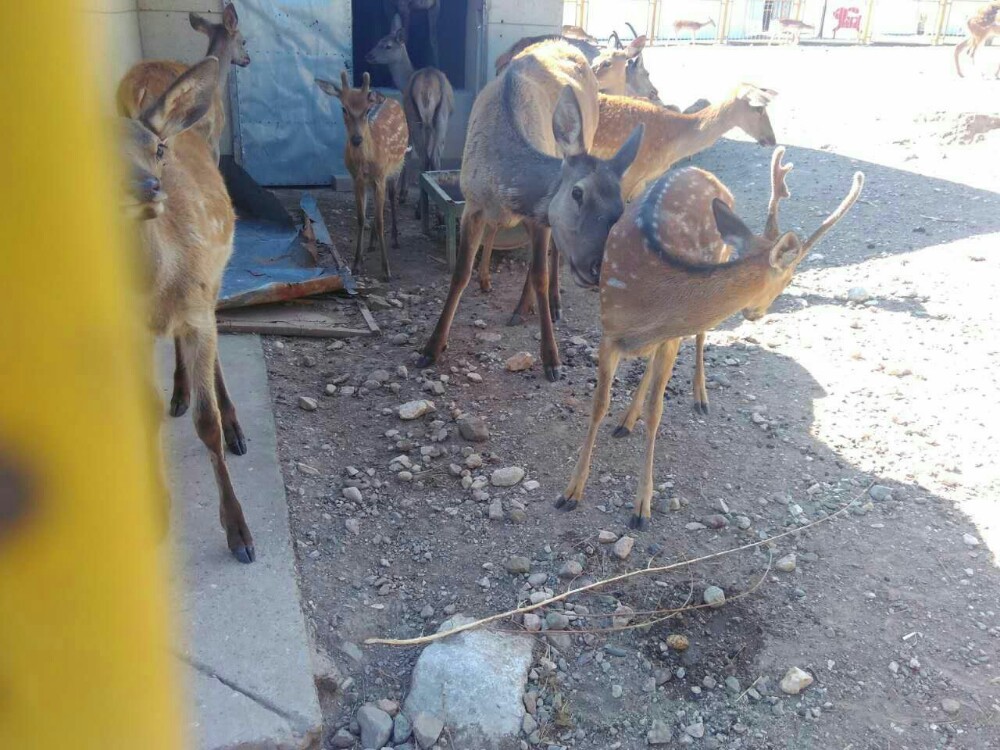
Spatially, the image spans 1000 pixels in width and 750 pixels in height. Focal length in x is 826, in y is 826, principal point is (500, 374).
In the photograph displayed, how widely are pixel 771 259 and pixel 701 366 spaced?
63.1 inches

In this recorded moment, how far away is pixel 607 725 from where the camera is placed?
2.79 m

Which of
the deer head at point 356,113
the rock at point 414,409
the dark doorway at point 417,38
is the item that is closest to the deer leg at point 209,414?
the rock at point 414,409

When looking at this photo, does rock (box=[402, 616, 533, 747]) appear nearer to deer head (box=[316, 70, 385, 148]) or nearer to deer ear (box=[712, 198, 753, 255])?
deer ear (box=[712, 198, 753, 255])

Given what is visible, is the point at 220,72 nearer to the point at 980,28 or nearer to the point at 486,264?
the point at 486,264

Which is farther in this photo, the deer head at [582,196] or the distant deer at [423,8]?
the distant deer at [423,8]

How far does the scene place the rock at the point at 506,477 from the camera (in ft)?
13.2

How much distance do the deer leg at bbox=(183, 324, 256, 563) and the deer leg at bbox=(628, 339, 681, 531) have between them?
1.71 m

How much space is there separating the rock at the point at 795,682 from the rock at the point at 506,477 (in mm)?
1543

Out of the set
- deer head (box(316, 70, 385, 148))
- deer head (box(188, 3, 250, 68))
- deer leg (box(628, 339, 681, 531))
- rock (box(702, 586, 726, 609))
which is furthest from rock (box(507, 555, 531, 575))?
deer head (box(188, 3, 250, 68))

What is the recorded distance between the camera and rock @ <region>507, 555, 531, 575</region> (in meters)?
3.44

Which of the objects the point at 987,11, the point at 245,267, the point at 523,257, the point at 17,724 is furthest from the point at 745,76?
the point at 17,724

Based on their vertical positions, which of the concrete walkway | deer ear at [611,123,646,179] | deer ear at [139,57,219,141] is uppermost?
deer ear at [139,57,219,141]

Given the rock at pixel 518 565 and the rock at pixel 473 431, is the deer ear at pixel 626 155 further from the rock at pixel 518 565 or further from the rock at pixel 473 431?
the rock at pixel 518 565

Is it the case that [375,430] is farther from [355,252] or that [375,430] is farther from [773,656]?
[355,252]
